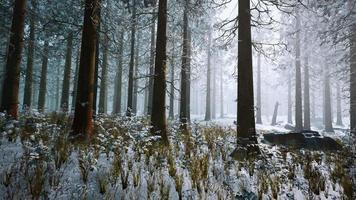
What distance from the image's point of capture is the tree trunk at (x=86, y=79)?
628 cm

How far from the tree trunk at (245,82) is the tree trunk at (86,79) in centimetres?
387

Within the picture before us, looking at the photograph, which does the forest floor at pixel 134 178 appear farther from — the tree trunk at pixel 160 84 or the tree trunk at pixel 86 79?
the tree trunk at pixel 160 84

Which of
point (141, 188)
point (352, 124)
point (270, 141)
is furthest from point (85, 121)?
point (352, 124)

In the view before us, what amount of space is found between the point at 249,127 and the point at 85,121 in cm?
421

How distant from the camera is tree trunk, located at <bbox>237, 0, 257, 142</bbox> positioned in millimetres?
6945

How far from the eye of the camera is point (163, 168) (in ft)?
16.0

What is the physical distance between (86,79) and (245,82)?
4.15 meters

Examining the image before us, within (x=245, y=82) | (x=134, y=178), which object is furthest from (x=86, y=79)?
(x=245, y=82)

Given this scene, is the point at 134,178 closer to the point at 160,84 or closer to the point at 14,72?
the point at 160,84

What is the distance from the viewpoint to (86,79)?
6.41 metres

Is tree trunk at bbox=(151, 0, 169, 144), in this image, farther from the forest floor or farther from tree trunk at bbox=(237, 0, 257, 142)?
tree trunk at bbox=(237, 0, 257, 142)

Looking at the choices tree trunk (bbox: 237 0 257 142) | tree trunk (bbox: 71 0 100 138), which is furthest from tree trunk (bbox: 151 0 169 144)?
tree trunk (bbox: 237 0 257 142)

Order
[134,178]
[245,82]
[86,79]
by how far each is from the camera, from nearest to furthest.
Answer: [134,178] < [86,79] < [245,82]

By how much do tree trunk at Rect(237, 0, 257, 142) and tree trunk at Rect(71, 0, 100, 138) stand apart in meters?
3.87
